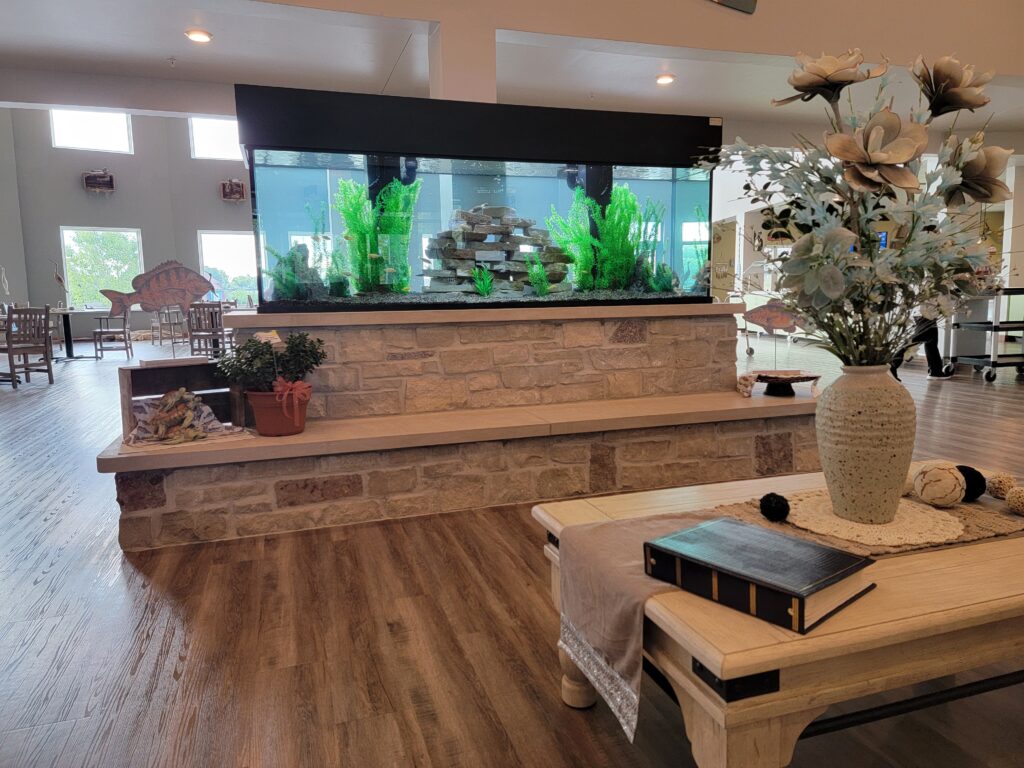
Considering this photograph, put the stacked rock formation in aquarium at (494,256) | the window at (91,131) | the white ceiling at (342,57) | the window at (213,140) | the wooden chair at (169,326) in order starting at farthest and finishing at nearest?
the window at (213,140), the window at (91,131), the wooden chair at (169,326), the white ceiling at (342,57), the stacked rock formation in aquarium at (494,256)

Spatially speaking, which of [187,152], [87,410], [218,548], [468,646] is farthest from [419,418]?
[187,152]

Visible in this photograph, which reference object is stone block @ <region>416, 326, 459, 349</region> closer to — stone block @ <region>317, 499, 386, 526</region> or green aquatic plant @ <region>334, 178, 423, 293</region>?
green aquatic plant @ <region>334, 178, 423, 293</region>

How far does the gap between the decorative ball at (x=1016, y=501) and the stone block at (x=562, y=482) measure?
6.05ft

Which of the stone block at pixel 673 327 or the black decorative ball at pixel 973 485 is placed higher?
the stone block at pixel 673 327

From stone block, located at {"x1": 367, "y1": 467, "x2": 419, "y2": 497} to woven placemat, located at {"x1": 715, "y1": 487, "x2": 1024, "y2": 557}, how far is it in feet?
5.49

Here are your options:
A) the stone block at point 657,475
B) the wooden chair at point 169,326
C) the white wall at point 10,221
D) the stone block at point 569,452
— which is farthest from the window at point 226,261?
the stone block at point 657,475

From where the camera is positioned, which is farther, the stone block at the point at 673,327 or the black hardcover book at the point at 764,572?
the stone block at the point at 673,327

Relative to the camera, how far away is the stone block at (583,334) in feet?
11.1

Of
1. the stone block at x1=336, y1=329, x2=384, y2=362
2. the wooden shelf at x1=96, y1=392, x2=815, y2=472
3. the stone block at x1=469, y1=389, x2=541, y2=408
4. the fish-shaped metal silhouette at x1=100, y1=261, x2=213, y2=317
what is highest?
the fish-shaped metal silhouette at x1=100, y1=261, x2=213, y2=317

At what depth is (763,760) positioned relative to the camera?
928mm

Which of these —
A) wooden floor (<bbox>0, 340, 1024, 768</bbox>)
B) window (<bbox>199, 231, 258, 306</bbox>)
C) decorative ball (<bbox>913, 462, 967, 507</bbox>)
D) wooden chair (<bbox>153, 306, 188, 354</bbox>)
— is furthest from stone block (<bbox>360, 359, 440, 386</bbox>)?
window (<bbox>199, 231, 258, 306</bbox>)

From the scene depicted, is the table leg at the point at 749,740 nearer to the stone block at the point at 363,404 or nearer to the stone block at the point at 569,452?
the stone block at the point at 569,452

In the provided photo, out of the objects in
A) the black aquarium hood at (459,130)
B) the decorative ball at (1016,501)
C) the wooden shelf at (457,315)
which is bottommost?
the decorative ball at (1016,501)

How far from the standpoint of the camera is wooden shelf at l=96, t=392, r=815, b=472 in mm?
2523
